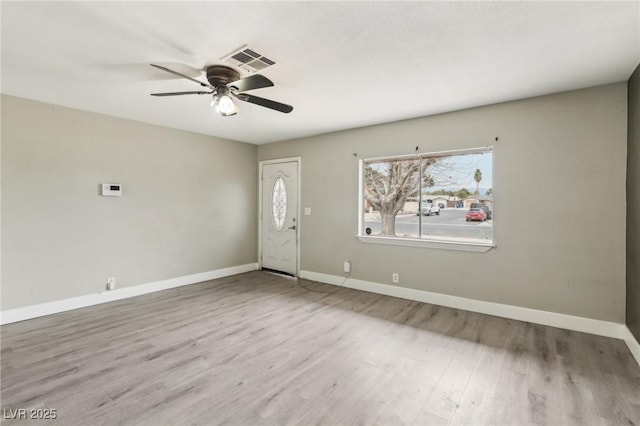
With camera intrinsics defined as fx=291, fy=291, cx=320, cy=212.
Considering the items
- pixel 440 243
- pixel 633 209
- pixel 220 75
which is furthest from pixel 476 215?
pixel 220 75

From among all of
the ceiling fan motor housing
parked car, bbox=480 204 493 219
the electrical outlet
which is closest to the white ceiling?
the ceiling fan motor housing

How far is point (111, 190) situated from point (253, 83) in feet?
9.71

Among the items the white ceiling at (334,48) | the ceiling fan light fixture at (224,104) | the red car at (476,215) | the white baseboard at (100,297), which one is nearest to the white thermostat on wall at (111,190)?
the white ceiling at (334,48)

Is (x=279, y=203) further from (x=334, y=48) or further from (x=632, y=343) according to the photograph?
(x=632, y=343)

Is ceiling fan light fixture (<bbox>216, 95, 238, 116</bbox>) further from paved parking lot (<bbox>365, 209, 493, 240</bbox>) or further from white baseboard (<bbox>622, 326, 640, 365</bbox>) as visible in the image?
white baseboard (<bbox>622, 326, 640, 365</bbox>)

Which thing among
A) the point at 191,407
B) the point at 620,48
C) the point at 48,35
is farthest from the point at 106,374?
the point at 620,48

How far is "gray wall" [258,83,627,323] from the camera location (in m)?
2.94

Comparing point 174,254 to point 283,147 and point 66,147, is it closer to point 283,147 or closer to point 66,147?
point 66,147

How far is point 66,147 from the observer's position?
3711mm

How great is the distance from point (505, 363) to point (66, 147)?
539 cm

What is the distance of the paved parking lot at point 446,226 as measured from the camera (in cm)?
369

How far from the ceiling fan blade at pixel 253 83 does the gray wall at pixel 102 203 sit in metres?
2.66

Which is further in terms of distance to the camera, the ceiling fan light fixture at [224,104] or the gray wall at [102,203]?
the gray wall at [102,203]

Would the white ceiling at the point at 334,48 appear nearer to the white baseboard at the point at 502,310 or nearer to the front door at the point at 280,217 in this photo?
the front door at the point at 280,217
